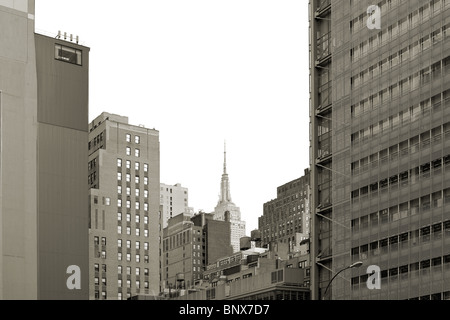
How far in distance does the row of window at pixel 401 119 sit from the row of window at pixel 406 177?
19.7 ft

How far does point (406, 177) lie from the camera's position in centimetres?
Answer: 10244

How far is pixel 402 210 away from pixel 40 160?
42566 mm

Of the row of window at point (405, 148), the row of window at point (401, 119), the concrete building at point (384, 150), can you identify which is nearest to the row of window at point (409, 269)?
the concrete building at point (384, 150)

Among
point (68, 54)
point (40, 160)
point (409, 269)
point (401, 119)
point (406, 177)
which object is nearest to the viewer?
point (409, 269)

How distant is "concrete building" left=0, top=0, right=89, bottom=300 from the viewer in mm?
98375

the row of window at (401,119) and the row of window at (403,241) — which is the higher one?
the row of window at (401,119)

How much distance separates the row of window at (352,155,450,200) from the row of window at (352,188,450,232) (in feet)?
7.93

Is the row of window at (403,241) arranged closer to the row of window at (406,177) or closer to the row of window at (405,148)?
the row of window at (406,177)

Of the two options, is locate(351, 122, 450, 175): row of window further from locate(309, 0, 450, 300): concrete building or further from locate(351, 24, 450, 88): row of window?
locate(351, 24, 450, 88): row of window

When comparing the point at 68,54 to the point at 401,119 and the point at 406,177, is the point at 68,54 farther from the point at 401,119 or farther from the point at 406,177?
the point at 406,177

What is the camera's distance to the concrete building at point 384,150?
9744 centimetres

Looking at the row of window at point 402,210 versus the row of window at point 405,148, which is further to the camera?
the row of window at point 405,148

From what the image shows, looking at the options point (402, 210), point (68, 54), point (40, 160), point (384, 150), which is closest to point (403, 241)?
point (402, 210)
